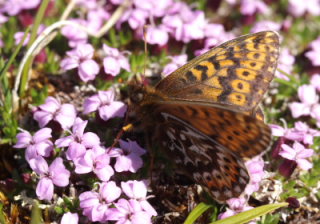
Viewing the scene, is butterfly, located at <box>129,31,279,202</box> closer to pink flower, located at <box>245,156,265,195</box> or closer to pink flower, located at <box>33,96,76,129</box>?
pink flower, located at <box>245,156,265,195</box>

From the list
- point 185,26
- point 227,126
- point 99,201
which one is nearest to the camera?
point 227,126

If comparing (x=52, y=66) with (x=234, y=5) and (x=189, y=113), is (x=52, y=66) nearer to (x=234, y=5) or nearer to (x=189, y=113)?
(x=189, y=113)

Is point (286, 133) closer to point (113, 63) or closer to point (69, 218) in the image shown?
point (113, 63)

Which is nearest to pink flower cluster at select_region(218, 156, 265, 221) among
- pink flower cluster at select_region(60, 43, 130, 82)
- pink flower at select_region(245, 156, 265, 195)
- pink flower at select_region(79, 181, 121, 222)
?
pink flower at select_region(245, 156, 265, 195)

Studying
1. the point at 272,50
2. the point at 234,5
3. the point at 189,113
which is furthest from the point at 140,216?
the point at 234,5

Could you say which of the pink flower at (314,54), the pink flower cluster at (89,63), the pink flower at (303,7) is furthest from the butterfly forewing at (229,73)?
the pink flower at (303,7)

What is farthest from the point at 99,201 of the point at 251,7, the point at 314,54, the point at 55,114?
the point at 251,7

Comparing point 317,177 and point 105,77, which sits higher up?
point 105,77

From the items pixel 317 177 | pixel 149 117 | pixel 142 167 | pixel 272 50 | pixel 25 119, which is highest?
pixel 272 50
